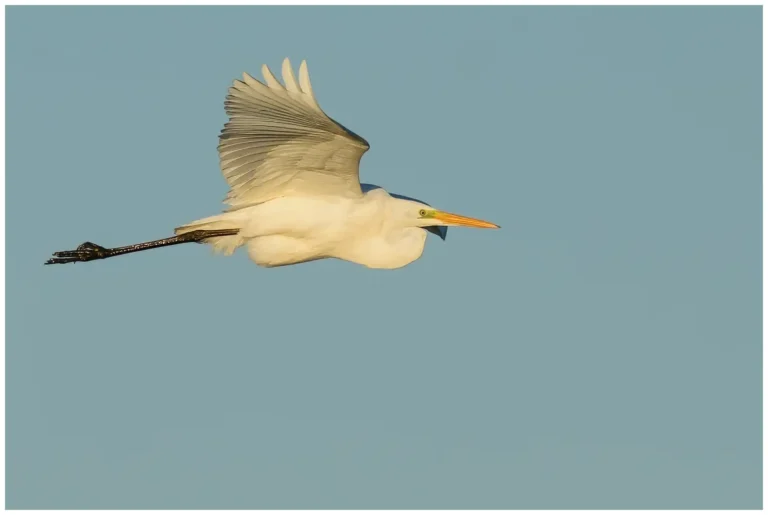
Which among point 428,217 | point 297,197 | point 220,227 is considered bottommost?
point 220,227

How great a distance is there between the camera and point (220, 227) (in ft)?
57.1

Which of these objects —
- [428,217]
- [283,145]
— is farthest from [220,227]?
[428,217]

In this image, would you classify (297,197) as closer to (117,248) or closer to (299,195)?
(299,195)

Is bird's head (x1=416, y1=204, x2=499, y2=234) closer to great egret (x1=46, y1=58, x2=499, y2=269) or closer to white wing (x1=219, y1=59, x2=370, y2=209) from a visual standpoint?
A: great egret (x1=46, y1=58, x2=499, y2=269)

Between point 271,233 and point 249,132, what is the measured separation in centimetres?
122

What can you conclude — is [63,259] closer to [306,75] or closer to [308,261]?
[308,261]

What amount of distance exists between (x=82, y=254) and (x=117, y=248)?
50 centimetres

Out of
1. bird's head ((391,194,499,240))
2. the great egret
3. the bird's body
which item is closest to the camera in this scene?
the great egret

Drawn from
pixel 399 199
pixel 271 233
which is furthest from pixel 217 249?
pixel 399 199

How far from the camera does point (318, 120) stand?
53.1ft

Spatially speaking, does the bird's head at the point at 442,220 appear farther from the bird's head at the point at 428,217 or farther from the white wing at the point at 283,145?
the white wing at the point at 283,145

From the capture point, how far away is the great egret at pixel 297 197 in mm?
16172

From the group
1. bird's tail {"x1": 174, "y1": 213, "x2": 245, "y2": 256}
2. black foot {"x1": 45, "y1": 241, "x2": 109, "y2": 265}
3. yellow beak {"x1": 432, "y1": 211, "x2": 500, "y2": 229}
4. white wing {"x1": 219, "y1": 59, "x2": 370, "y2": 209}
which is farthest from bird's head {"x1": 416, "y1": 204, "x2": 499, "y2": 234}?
black foot {"x1": 45, "y1": 241, "x2": 109, "y2": 265}

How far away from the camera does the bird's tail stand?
56.9ft
